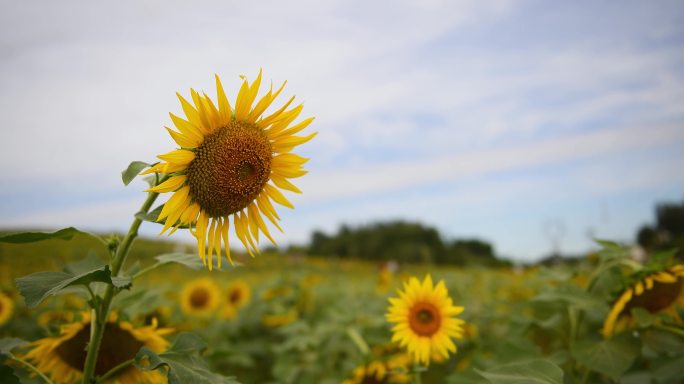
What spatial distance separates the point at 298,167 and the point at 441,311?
0.97m

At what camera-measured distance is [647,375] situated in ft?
7.84

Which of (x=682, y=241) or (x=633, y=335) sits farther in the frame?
(x=682, y=241)

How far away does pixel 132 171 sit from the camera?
1426 mm

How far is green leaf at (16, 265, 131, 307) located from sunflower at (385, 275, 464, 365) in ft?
3.87

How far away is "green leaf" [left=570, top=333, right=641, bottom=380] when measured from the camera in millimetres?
1995

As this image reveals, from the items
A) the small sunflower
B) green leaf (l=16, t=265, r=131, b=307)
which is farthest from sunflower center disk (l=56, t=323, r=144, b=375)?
the small sunflower

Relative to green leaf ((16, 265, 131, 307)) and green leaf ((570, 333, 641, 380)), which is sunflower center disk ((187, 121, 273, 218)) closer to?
green leaf ((16, 265, 131, 307))

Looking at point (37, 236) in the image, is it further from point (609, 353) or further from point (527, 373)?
point (609, 353)

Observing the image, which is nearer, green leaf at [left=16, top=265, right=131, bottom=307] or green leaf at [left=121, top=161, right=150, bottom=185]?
green leaf at [left=16, top=265, right=131, bottom=307]

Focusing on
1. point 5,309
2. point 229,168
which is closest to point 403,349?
point 229,168

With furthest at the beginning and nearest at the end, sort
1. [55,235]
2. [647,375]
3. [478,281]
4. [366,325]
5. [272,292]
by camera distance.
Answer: [478,281] → [272,292] → [366,325] → [647,375] → [55,235]

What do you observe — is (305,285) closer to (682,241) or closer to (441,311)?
(441,311)

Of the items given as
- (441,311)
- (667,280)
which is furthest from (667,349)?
(441,311)

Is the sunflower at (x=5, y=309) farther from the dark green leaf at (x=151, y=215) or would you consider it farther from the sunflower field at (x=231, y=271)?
the dark green leaf at (x=151, y=215)
